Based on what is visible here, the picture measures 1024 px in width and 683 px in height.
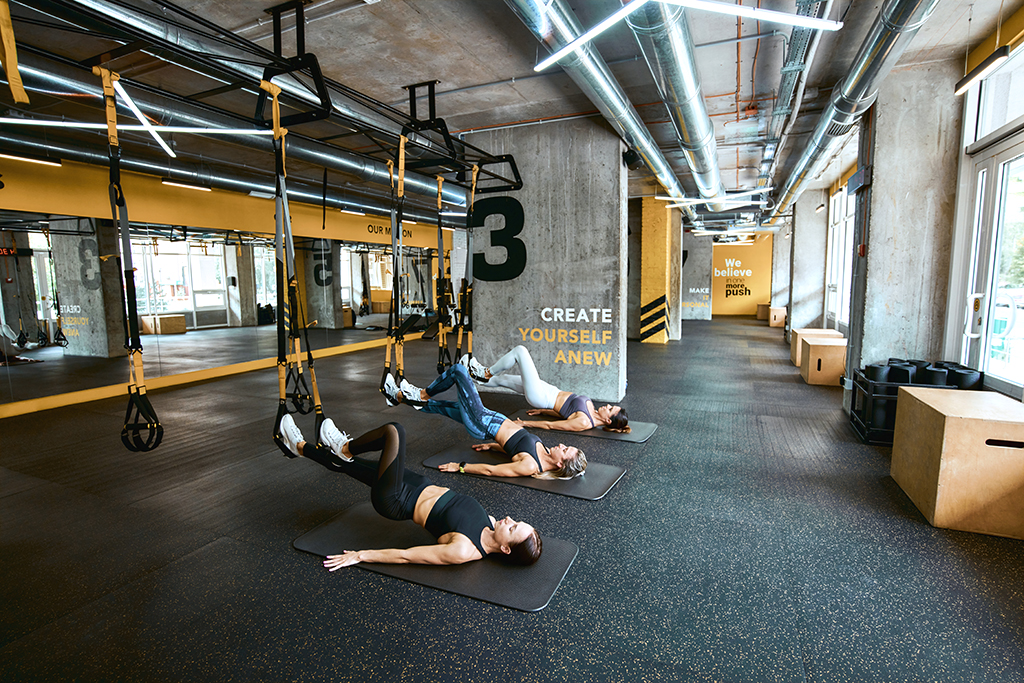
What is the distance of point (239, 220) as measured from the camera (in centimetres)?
875

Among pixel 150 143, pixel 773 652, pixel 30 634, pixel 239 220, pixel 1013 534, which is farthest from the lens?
pixel 239 220

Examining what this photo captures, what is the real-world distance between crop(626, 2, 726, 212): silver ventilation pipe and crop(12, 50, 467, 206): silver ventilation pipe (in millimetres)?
3482

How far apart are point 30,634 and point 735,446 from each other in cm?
496

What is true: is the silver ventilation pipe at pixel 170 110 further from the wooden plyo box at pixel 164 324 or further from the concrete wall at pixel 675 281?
the concrete wall at pixel 675 281

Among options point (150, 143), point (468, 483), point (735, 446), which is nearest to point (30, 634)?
point (468, 483)

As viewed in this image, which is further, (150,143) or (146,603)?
(150,143)

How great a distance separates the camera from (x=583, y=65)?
3727 mm

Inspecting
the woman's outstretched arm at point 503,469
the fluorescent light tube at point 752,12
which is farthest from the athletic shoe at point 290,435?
the fluorescent light tube at point 752,12

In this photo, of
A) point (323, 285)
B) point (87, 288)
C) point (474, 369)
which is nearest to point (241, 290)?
point (323, 285)

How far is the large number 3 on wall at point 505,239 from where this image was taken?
6.34m

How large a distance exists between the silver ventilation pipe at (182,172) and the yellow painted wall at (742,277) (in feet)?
53.6

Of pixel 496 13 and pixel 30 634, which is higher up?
pixel 496 13

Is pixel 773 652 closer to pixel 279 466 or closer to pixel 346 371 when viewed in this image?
pixel 279 466

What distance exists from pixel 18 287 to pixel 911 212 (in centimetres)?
1044
